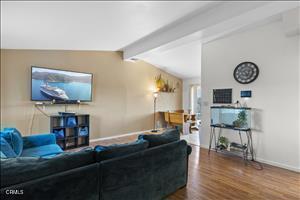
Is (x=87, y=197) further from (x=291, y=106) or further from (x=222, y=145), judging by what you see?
(x=291, y=106)

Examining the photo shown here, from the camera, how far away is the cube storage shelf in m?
4.51

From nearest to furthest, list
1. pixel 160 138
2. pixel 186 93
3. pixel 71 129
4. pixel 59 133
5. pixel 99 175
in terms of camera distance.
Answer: pixel 99 175
pixel 160 138
pixel 59 133
pixel 71 129
pixel 186 93

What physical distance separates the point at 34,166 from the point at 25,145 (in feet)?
6.83

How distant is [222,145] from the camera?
4.14 m

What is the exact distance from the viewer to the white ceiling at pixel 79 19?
2.40 meters

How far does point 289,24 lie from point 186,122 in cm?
443

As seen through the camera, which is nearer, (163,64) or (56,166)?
(56,166)

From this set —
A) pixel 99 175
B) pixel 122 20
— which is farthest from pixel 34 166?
pixel 122 20

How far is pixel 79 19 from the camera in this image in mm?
2912

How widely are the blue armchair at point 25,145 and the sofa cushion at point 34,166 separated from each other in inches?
39.2

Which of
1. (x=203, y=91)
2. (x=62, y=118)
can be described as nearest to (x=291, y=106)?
(x=203, y=91)

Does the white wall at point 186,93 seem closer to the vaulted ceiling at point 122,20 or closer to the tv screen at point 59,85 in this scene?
the vaulted ceiling at point 122,20

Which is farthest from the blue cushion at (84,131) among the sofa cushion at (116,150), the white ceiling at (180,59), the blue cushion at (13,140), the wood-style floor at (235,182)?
the sofa cushion at (116,150)

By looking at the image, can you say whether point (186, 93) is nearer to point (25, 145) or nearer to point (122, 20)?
point (122, 20)
